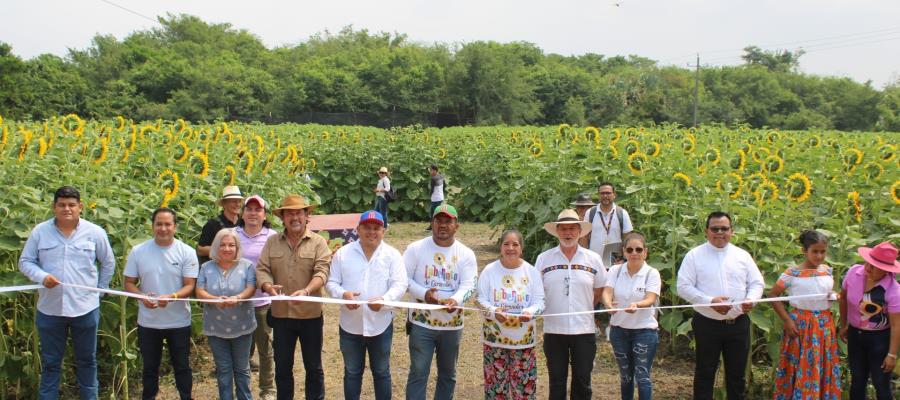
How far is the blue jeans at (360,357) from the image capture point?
14.9ft

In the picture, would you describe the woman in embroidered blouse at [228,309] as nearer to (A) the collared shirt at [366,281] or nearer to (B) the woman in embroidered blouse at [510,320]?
(A) the collared shirt at [366,281]

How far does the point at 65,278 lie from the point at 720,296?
3.98m

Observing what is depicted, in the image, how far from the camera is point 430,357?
180 inches

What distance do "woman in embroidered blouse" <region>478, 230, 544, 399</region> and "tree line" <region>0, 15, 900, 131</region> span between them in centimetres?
3473

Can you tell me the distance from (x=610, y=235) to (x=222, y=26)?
85.0 metres

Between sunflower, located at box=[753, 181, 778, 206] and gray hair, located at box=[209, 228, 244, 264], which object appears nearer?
gray hair, located at box=[209, 228, 244, 264]

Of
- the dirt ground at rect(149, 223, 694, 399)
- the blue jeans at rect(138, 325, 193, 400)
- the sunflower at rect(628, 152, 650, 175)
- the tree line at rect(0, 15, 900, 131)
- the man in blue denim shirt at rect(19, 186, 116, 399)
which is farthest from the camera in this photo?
the tree line at rect(0, 15, 900, 131)

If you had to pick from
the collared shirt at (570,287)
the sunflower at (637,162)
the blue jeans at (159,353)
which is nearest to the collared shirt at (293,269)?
the blue jeans at (159,353)

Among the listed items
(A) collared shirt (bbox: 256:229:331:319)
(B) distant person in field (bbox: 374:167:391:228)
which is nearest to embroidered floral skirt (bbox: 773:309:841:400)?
(A) collared shirt (bbox: 256:229:331:319)

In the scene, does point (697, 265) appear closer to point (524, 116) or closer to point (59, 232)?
point (59, 232)

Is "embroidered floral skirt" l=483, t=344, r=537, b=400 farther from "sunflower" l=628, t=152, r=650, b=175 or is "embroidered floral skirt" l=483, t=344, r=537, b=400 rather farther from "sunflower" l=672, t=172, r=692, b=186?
"sunflower" l=628, t=152, r=650, b=175

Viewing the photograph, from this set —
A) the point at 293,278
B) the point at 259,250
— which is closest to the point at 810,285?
the point at 293,278

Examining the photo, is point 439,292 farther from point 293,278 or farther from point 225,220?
point 225,220

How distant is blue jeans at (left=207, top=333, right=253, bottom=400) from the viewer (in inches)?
183
